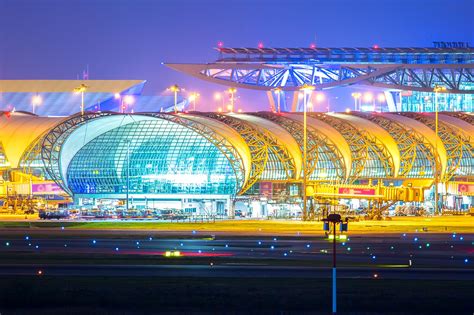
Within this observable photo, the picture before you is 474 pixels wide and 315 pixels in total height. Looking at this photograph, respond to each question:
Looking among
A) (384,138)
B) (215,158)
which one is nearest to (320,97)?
(384,138)

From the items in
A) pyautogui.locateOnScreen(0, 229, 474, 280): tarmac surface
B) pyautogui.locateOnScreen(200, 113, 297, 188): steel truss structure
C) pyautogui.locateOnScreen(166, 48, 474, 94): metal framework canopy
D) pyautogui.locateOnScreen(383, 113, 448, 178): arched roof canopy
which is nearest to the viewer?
pyautogui.locateOnScreen(0, 229, 474, 280): tarmac surface

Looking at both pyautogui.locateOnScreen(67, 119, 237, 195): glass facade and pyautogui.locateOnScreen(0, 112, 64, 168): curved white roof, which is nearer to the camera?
pyautogui.locateOnScreen(0, 112, 64, 168): curved white roof

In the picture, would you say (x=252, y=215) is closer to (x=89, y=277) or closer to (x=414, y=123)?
(x=414, y=123)

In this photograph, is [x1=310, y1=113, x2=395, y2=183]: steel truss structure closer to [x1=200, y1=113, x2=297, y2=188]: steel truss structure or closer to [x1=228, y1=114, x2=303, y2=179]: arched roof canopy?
[x1=228, y1=114, x2=303, y2=179]: arched roof canopy

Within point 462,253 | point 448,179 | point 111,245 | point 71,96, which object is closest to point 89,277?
point 111,245

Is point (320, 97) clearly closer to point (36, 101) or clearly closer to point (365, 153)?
point (365, 153)

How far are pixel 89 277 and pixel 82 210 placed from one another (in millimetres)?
72912

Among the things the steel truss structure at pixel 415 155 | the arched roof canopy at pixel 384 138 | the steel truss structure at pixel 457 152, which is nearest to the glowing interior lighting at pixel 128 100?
the arched roof canopy at pixel 384 138

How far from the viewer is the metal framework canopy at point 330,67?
495 feet

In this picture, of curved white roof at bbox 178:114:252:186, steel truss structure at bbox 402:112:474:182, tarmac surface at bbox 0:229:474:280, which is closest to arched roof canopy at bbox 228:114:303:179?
curved white roof at bbox 178:114:252:186

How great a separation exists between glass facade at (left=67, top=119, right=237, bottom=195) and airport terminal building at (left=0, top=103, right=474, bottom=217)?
0.12 meters

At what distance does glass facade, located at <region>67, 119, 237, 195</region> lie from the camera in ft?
432

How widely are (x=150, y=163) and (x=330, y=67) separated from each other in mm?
33551

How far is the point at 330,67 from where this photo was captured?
154m
